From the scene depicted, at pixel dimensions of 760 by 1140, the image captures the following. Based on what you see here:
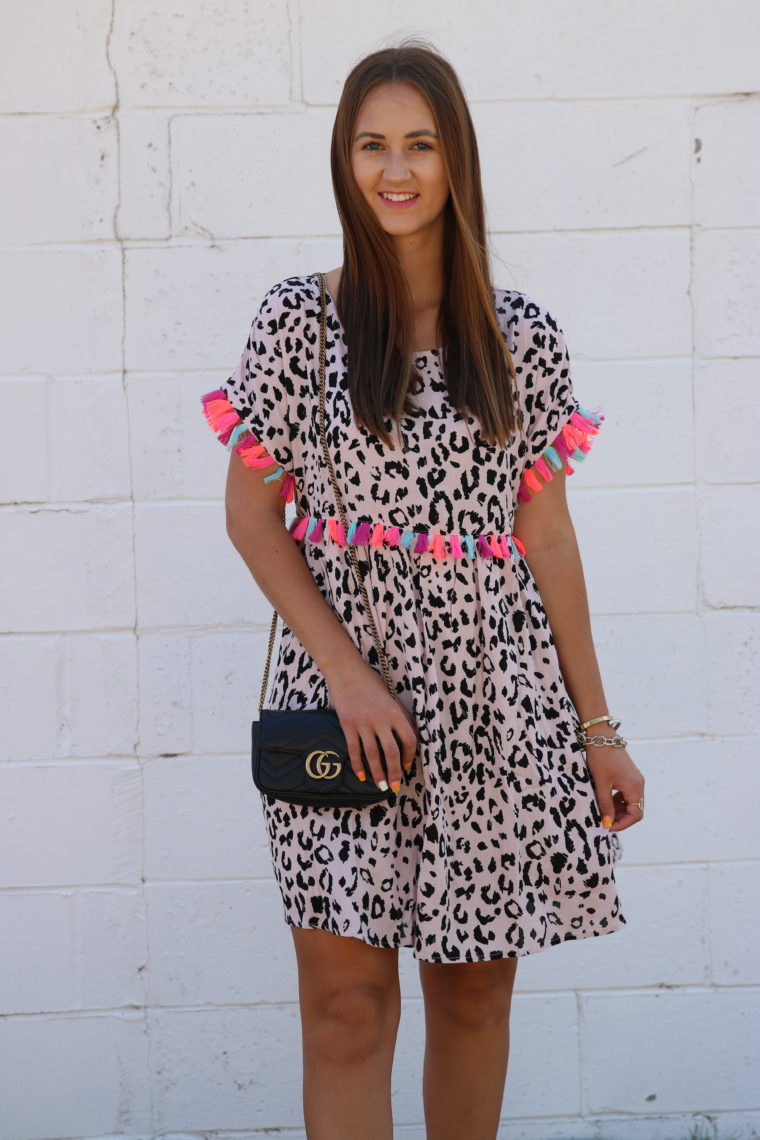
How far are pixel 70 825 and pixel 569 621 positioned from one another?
4.47ft

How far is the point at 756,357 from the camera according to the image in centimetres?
294

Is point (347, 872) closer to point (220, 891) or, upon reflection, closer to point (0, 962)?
point (220, 891)

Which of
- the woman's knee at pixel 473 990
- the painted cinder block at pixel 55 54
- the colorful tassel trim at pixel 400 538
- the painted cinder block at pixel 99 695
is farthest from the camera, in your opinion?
the painted cinder block at pixel 99 695

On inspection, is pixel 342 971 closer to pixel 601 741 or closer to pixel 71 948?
pixel 601 741

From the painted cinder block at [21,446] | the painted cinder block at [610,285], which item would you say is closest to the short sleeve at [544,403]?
the painted cinder block at [610,285]

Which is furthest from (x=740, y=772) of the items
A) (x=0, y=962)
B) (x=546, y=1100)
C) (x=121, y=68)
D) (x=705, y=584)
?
(x=121, y=68)

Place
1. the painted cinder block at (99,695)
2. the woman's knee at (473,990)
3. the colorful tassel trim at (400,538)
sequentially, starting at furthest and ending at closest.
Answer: the painted cinder block at (99,695) < the woman's knee at (473,990) < the colorful tassel trim at (400,538)

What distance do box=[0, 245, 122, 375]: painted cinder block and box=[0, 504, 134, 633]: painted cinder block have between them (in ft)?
1.06

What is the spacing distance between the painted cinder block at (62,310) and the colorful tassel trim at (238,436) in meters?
0.89

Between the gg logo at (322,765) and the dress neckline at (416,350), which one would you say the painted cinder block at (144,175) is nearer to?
the dress neckline at (416,350)

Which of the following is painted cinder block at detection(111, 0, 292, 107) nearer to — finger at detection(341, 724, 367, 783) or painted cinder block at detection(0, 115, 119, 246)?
painted cinder block at detection(0, 115, 119, 246)

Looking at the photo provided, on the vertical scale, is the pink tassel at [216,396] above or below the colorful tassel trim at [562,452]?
above

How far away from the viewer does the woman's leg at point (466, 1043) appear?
2.11 metres

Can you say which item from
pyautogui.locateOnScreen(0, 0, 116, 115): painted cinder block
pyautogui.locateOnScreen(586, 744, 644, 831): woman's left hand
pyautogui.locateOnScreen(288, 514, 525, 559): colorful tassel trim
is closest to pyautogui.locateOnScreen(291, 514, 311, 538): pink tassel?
pyautogui.locateOnScreen(288, 514, 525, 559): colorful tassel trim
